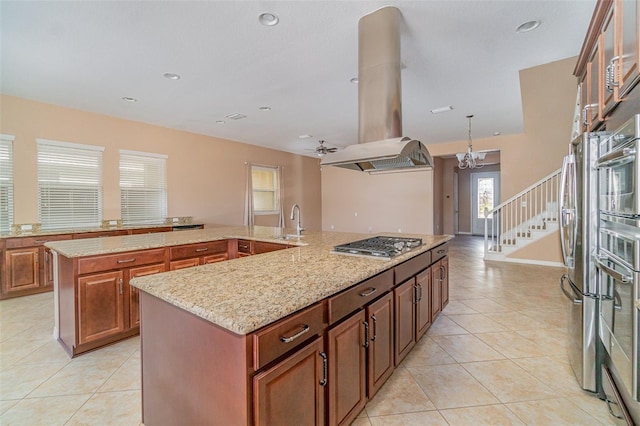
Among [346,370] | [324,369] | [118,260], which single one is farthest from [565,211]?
[118,260]

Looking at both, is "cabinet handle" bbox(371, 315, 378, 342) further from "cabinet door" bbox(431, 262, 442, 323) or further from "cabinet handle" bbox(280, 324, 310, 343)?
"cabinet door" bbox(431, 262, 442, 323)

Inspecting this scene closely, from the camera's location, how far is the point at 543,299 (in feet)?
12.2

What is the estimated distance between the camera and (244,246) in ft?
11.0

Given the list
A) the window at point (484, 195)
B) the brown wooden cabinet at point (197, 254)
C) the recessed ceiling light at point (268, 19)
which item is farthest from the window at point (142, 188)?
the window at point (484, 195)

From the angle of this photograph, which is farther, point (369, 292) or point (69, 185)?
point (69, 185)

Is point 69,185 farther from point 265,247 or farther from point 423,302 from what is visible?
point 423,302

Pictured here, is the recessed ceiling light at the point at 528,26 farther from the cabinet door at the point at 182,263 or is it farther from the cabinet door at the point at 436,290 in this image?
the cabinet door at the point at 182,263

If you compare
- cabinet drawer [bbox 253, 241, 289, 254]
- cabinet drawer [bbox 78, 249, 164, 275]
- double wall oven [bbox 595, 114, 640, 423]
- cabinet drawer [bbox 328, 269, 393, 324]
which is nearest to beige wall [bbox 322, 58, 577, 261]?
double wall oven [bbox 595, 114, 640, 423]

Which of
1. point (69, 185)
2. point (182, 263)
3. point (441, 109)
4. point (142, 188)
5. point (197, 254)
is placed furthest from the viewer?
point (142, 188)

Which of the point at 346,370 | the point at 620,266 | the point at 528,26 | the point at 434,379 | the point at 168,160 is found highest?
A: the point at 528,26

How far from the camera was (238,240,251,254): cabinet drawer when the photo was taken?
3307mm

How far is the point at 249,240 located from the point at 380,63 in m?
2.19

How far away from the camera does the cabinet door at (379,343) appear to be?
168cm

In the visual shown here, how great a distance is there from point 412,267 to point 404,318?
381mm
